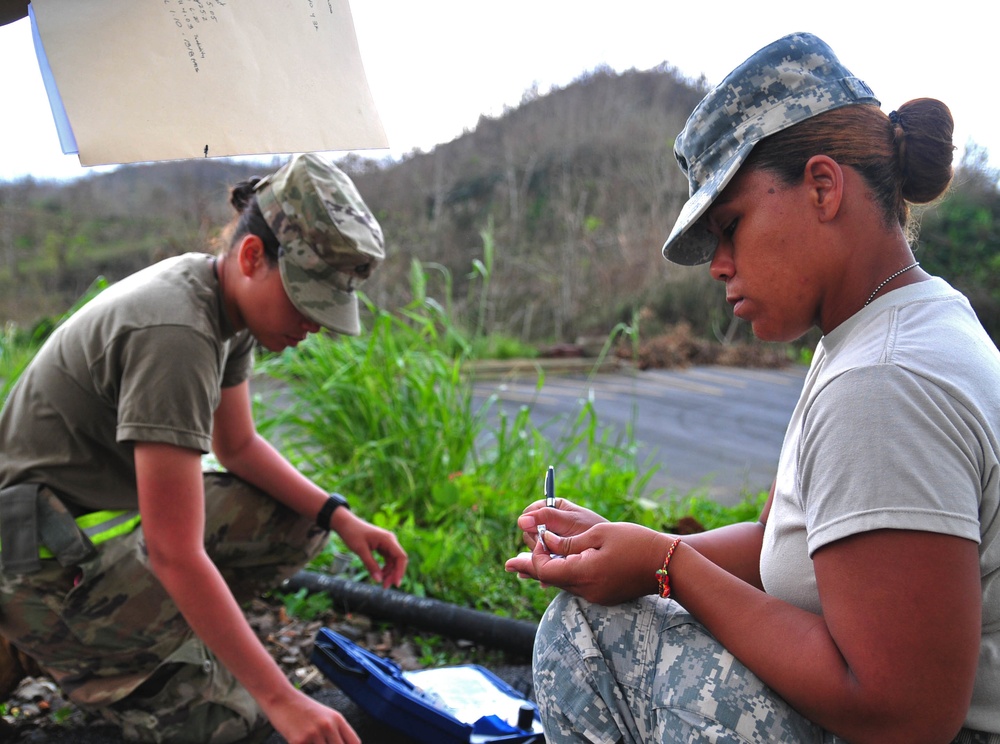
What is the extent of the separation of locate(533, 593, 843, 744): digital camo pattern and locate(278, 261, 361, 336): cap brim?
0.92 m

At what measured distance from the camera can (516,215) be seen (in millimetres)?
10398

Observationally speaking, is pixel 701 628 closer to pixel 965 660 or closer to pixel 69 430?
pixel 965 660

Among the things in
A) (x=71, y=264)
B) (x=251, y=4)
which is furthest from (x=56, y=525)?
(x=71, y=264)

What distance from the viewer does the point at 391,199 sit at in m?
9.50

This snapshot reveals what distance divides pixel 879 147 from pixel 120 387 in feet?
5.29

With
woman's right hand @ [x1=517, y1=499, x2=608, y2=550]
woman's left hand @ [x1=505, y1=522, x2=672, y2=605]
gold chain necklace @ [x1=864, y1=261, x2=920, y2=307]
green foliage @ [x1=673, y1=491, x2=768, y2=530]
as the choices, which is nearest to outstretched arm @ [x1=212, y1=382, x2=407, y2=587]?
woman's right hand @ [x1=517, y1=499, x2=608, y2=550]

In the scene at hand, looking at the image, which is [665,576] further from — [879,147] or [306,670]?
[306,670]

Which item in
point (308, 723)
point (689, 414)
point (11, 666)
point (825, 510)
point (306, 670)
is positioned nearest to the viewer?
point (825, 510)

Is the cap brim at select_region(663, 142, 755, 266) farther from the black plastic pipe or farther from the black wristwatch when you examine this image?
the black plastic pipe

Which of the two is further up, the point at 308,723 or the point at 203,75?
the point at 203,75

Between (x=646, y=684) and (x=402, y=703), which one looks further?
(x=402, y=703)

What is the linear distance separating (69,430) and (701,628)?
1.56 meters

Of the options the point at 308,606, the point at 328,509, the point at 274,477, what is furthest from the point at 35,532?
the point at 308,606

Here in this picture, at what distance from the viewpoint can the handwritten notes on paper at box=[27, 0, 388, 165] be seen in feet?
3.83
